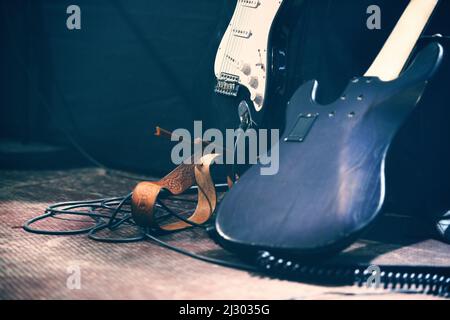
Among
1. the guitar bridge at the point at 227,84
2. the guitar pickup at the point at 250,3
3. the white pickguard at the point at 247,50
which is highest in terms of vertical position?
the guitar pickup at the point at 250,3

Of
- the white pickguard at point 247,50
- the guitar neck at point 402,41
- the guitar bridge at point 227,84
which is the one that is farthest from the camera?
the guitar bridge at point 227,84

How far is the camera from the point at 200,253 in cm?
191

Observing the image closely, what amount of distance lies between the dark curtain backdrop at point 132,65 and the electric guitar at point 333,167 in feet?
1.06

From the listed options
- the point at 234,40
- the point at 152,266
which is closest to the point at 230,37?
the point at 234,40

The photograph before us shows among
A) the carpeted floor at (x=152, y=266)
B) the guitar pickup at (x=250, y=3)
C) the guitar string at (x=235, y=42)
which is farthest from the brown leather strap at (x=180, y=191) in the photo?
the guitar pickup at (x=250, y=3)

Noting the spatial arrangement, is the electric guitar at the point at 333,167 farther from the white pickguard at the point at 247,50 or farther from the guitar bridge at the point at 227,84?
the guitar bridge at the point at 227,84

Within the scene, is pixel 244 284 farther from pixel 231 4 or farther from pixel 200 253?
pixel 231 4

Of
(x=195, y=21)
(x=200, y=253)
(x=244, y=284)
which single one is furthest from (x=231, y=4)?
(x=244, y=284)

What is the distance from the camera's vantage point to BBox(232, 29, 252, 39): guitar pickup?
2.39 m

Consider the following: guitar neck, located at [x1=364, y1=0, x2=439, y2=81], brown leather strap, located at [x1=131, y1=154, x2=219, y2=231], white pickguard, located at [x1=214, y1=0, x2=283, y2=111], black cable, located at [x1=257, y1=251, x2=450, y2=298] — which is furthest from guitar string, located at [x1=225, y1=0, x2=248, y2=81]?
black cable, located at [x1=257, y1=251, x2=450, y2=298]

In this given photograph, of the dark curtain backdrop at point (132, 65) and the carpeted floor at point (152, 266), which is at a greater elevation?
the dark curtain backdrop at point (132, 65)

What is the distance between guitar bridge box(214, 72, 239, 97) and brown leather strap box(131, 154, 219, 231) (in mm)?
344

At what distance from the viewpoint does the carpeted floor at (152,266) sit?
1578 millimetres
